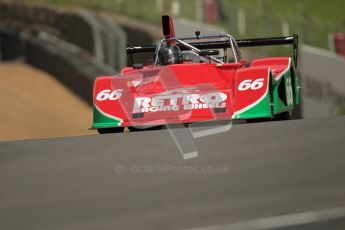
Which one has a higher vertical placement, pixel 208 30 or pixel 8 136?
pixel 208 30

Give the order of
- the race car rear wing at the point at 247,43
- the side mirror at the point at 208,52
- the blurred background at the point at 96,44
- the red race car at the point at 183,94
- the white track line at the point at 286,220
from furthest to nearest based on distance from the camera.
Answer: the blurred background at the point at 96,44 < the race car rear wing at the point at 247,43 < the side mirror at the point at 208,52 < the red race car at the point at 183,94 < the white track line at the point at 286,220

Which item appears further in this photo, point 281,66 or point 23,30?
point 23,30

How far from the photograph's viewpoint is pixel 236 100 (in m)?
9.68

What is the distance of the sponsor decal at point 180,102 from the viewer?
973cm

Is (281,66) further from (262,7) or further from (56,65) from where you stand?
(56,65)

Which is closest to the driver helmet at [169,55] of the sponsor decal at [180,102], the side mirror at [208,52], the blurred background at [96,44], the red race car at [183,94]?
the red race car at [183,94]

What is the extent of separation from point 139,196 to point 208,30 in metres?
13.9

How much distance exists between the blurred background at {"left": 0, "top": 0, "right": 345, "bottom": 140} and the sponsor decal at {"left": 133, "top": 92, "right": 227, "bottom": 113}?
24.1ft

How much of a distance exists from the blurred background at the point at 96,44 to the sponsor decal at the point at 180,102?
24.1 feet

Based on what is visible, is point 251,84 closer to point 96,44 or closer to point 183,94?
point 183,94

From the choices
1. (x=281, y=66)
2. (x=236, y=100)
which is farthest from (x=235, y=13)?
(x=236, y=100)

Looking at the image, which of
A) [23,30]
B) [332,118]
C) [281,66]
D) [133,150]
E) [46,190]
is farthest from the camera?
[23,30]

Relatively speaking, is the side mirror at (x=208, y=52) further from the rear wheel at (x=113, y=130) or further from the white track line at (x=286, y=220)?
the white track line at (x=286, y=220)

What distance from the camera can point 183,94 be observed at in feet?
32.5
